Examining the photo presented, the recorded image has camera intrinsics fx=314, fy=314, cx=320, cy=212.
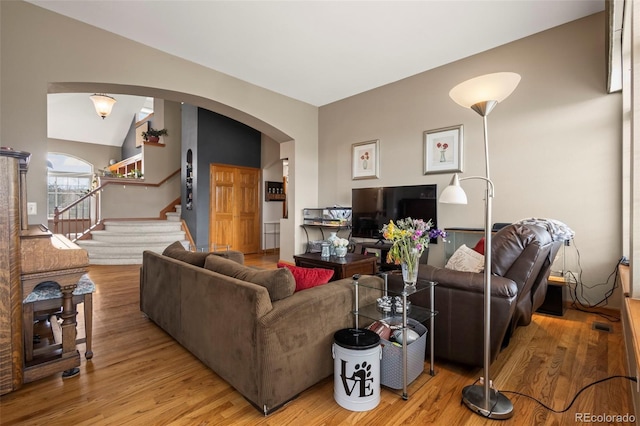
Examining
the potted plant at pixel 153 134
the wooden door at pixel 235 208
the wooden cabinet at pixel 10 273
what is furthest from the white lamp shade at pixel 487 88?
the potted plant at pixel 153 134

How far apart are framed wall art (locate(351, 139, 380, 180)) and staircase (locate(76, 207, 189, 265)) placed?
3878mm

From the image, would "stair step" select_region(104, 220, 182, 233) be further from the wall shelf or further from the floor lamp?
the floor lamp

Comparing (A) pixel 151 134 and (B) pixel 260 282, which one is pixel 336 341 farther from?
(A) pixel 151 134

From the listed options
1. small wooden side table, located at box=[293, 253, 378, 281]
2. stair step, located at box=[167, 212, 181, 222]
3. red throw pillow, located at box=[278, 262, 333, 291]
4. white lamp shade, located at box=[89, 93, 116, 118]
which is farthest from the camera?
stair step, located at box=[167, 212, 181, 222]

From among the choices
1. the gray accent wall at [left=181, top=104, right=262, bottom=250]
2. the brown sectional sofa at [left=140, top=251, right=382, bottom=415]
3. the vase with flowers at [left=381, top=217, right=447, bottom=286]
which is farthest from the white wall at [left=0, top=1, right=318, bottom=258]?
the vase with flowers at [left=381, top=217, right=447, bottom=286]

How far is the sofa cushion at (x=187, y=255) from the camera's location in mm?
2396

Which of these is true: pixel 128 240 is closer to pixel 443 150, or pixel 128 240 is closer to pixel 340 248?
pixel 340 248

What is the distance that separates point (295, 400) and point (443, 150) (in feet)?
12.2

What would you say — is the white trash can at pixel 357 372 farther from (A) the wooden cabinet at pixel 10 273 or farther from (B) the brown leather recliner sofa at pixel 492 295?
(A) the wooden cabinet at pixel 10 273

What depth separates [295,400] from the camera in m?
1.81

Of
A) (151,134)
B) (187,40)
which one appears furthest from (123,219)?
(187,40)

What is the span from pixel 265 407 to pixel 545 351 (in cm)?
215

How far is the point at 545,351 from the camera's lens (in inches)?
94.7

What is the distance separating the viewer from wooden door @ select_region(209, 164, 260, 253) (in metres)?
6.82
